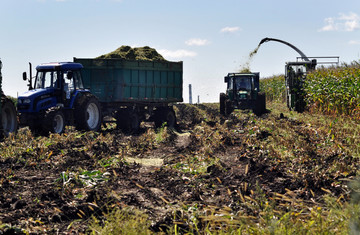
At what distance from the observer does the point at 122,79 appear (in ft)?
55.6

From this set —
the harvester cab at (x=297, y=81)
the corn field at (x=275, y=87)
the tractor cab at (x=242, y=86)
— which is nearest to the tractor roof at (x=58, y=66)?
the tractor cab at (x=242, y=86)

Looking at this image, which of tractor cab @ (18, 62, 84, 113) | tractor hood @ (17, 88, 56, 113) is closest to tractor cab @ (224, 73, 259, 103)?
tractor cab @ (18, 62, 84, 113)

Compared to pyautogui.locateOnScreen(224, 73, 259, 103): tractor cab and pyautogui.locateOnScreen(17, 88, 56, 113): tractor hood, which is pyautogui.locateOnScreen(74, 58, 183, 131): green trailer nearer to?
pyautogui.locateOnScreen(17, 88, 56, 113): tractor hood

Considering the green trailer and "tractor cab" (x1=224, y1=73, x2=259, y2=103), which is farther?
"tractor cab" (x1=224, y1=73, x2=259, y2=103)

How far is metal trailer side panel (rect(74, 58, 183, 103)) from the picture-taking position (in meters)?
17.0

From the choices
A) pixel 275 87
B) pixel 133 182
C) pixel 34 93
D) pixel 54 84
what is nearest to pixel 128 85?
pixel 54 84

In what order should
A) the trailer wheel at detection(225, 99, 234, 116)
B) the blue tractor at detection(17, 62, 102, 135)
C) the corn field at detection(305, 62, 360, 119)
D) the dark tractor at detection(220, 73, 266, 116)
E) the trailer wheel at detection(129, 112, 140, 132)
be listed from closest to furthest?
the blue tractor at detection(17, 62, 102, 135) < the trailer wheel at detection(129, 112, 140, 132) < the corn field at detection(305, 62, 360, 119) < the trailer wheel at detection(225, 99, 234, 116) < the dark tractor at detection(220, 73, 266, 116)

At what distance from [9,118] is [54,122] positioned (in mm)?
1422

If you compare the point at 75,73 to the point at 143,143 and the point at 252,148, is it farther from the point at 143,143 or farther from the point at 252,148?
the point at 252,148

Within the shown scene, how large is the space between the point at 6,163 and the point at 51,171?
5.04ft

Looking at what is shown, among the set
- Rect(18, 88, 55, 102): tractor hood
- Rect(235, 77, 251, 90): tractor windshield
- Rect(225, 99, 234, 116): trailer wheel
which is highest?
Rect(235, 77, 251, 90): tractor windshield

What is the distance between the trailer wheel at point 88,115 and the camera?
15.1m

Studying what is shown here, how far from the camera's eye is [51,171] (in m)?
9.08

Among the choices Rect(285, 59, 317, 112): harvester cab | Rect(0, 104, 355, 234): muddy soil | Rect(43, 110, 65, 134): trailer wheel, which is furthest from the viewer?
Rect(285, 59, 317, 112): harvester cab
